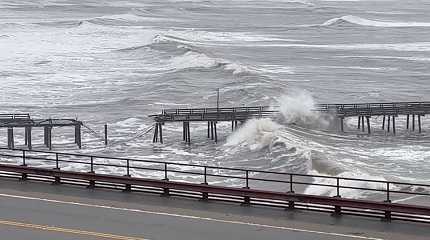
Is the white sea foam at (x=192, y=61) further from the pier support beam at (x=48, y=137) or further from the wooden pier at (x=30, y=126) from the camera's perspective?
the pier support beam at (x=48, y=137)

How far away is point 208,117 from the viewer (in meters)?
52.4

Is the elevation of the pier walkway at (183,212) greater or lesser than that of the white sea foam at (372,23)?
lesser

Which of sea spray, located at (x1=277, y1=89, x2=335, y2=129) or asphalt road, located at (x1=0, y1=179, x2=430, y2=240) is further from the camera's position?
sea spray, located at (x1=277, y1=89, x2=335, y2=129)

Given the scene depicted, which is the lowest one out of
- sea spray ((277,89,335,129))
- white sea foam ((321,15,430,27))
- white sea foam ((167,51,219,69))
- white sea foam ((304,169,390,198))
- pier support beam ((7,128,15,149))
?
white sea foam ((304,169,390,198))

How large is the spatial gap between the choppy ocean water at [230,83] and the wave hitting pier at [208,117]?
0.91 meters

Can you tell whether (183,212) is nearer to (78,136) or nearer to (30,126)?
(78,136)

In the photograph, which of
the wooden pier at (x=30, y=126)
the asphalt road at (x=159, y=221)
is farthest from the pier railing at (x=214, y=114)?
the asphalt road at (x=159, y=221)

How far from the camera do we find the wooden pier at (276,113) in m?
52.0

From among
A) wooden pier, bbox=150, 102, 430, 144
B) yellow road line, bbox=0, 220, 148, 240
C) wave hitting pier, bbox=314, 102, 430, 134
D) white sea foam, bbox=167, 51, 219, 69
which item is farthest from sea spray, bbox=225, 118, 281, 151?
white sea foam, bbox=167, 51, 219, 69

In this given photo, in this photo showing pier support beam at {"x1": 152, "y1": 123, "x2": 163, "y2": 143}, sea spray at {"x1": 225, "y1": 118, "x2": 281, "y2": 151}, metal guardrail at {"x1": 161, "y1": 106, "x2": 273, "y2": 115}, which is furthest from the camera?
metal guardrail at {"x1": 161, "y1": 106, "x2": 273, "y2": 115}

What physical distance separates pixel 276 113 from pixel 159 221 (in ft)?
135

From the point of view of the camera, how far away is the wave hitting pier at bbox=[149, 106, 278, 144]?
50.8 metres

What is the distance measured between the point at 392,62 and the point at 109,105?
5008cm

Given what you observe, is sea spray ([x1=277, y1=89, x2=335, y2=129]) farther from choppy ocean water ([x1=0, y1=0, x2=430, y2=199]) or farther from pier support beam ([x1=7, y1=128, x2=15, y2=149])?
pier support beam ([x1=7, y1=128, x2=15, y2=149])
